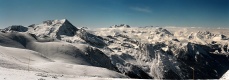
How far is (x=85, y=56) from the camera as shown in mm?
186500

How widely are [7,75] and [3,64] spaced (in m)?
20.8

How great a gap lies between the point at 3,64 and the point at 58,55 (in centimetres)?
11195

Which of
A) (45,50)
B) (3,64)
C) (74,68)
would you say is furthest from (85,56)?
(3,64)

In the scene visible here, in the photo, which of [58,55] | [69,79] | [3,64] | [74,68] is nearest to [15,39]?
[58,55]

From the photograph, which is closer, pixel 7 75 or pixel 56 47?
pixel 7 75

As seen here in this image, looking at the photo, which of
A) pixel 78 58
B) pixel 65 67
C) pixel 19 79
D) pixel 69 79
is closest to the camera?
pixel 19 79

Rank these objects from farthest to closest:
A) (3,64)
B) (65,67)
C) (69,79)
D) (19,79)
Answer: (65,67), (3,64), (69,79), (19,79)

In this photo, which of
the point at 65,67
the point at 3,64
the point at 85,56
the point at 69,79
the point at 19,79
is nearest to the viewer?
the point at 19,79

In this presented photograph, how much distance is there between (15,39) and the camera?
194 m

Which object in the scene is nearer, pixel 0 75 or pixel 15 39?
pixel 0 75

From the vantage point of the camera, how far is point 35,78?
46875 mm

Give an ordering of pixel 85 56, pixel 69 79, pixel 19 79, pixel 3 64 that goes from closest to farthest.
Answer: pixel 19 79 → pixel 69 79 → pixel 3 64 → pixel 85 56

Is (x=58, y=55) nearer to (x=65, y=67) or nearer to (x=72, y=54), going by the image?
(x=72, y=54)

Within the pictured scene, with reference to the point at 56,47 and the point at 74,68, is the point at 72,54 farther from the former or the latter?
the point at 74,68
